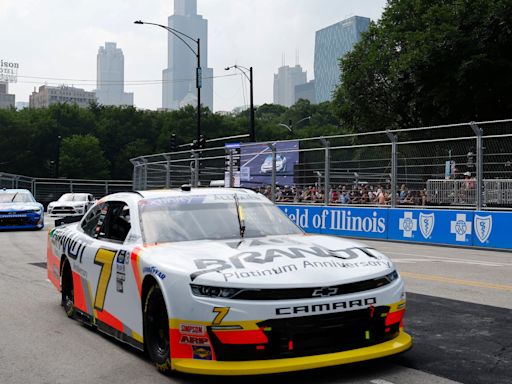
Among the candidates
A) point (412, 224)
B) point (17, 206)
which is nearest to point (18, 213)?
point (17, 206)

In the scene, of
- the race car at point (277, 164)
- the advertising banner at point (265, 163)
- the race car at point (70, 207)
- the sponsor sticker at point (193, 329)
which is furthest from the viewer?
the race car at point (70, 207)

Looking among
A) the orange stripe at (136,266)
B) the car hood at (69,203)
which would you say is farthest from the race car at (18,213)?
the orange stripe at (136,266)

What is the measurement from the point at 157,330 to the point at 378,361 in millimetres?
1652

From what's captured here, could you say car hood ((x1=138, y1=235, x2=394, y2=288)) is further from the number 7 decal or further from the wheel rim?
the number 7 decal

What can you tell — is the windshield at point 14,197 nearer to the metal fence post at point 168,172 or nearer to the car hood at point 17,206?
the car hood at point 17,206

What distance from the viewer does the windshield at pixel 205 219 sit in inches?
230

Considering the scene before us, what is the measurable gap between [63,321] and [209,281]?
3252mm

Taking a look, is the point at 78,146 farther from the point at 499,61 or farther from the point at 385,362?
the point at 385,362

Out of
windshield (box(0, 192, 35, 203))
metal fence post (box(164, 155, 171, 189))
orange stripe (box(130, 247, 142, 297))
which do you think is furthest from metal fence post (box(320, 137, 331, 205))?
orange stripe (box(130, 247, 142, 297))

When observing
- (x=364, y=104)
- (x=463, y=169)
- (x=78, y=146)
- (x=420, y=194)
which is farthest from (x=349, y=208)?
(x=78, y=146)

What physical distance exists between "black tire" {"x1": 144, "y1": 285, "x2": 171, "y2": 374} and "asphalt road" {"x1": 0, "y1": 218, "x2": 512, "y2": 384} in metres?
0.11

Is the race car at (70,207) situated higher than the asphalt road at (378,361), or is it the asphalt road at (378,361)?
the asphalt road at (378,361)

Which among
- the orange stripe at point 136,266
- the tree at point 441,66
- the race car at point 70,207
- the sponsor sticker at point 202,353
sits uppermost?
the tree at point 441,66

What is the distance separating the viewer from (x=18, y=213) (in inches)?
874
